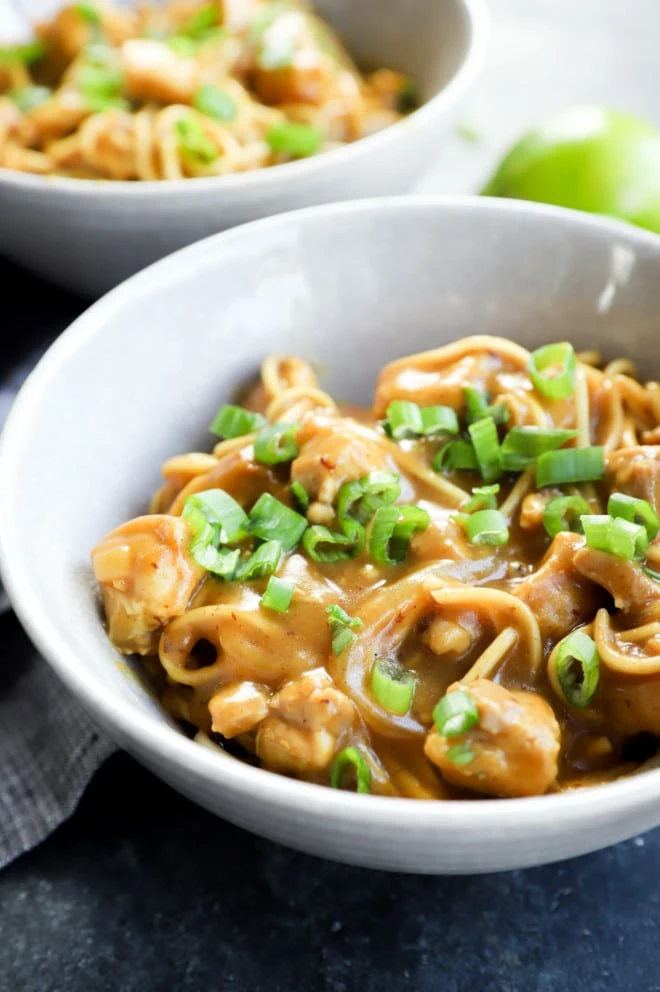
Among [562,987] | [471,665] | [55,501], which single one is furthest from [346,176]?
[562,987]

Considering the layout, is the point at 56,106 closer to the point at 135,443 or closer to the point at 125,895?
the point at 135,443

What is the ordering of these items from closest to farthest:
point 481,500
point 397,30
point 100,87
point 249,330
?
point 481,500 → point 249,330 → point 100,87 → point 397,30

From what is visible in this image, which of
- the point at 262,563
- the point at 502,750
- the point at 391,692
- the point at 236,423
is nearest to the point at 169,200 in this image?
the point at 236,423

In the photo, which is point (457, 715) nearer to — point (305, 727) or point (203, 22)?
point (305, 727)

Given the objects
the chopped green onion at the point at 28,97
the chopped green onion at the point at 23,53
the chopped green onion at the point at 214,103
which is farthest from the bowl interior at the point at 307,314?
the chopped green onion at the point at 23,53

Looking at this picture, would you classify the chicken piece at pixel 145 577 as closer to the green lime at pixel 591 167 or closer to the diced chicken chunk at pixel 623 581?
the diced chicken chunk at pixel 623 581

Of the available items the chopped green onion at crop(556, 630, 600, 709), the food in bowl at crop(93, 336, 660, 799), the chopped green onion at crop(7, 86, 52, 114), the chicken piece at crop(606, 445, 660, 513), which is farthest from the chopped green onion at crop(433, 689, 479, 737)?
the chopped green onion at crop(7, 86, 52, 114)

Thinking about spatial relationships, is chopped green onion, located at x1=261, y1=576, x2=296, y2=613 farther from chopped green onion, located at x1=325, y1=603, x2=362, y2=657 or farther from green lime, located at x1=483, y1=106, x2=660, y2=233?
green lime, located at x1=483, y1=106, x2=660, y2=233
